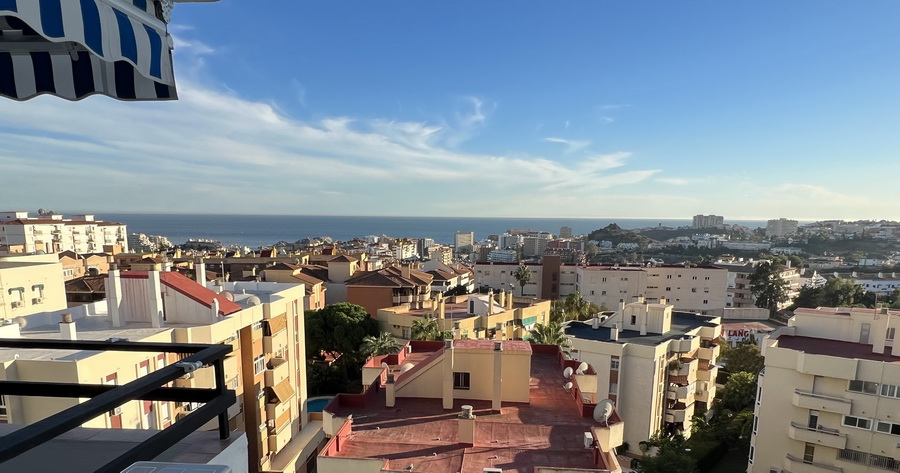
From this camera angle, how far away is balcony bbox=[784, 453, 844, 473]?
65.6 feet

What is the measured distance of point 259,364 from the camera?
19094mm

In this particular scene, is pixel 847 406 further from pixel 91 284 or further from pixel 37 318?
pixel 91 284

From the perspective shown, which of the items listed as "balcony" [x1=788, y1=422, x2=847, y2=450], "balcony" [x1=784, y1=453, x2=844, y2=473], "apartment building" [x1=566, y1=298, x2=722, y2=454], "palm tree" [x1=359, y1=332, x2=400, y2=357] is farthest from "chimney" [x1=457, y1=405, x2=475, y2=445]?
"balcony" [x1=784, y1=453, x2=844, y2=473]

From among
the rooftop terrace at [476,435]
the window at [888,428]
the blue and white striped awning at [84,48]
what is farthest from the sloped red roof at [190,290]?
the window at [888,428]

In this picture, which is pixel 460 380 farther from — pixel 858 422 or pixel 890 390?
pixel 890 390

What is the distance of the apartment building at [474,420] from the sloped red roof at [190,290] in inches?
264

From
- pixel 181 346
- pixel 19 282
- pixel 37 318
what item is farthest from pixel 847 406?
pixel 19 282

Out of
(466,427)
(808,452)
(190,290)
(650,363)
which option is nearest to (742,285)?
(650,363)

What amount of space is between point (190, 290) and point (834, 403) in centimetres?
2948

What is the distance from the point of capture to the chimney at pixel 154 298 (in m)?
16.1

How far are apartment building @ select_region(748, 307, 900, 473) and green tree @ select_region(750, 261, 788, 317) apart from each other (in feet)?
187

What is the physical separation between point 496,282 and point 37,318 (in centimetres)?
6376

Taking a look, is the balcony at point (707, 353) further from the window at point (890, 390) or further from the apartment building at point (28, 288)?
the apartment building at point (28, 288)

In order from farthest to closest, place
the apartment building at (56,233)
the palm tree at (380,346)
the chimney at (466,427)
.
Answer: the apartment building at (56,233) → the palm tree at (380,346) → the chimney at (466,427)
